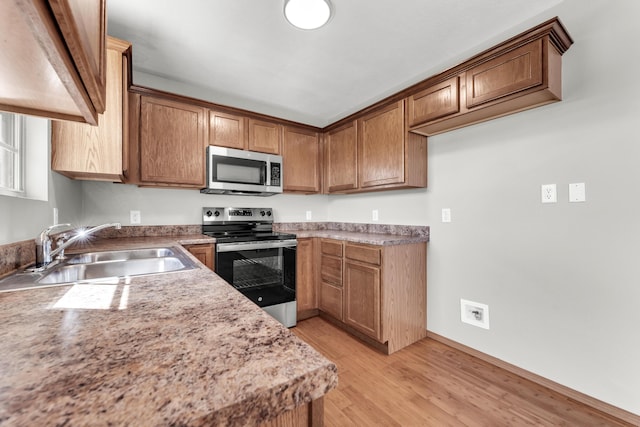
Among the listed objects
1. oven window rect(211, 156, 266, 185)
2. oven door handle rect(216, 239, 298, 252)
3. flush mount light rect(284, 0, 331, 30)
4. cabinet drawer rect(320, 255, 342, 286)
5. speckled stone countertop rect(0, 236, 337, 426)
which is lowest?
cabinet drawer rect(320, 255, 342, 286)

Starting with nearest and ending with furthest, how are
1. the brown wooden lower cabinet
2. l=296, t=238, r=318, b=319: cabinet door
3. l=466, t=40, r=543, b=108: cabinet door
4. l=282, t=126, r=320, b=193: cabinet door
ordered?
l=466, t=40, r=543, b=108: cabinet door → the brown wooden lower cabinet → l=296, t=238, r=318, b=319: cabinet door → l=282, t=126, r=320, b=193: cabinet door

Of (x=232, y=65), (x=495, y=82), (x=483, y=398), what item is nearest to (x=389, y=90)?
(x=495, y=82)

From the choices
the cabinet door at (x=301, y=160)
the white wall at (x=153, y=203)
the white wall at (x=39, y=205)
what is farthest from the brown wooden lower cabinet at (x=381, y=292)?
the white wall at (x=39, y=205)

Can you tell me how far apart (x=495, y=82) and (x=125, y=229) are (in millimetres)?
3154

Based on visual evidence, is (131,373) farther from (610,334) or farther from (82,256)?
(610,334)

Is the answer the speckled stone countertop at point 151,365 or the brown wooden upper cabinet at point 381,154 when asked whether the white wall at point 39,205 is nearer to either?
the speckled stone countertop at point 151,365

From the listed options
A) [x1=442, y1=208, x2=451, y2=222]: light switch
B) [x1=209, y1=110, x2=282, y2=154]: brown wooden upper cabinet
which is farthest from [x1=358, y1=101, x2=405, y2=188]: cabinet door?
[x1=209, y1=110, x2=282, y2=154]: brown wooden upper cabinet

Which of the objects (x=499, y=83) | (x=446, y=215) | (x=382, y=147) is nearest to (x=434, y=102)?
(x=499, y=83)

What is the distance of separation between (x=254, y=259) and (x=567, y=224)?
92.7 inches

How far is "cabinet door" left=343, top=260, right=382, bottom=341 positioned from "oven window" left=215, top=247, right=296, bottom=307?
1.89ft

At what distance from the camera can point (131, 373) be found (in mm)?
425

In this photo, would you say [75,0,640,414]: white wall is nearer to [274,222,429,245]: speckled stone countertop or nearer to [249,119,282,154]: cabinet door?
[274,222,429,245]: speckled stone countertop

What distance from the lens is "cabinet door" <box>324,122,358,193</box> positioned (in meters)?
2.93

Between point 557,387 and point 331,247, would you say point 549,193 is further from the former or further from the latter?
point 331,247
